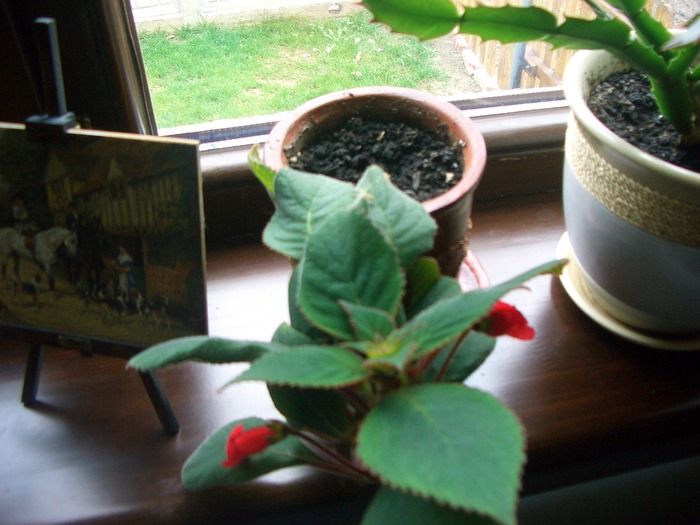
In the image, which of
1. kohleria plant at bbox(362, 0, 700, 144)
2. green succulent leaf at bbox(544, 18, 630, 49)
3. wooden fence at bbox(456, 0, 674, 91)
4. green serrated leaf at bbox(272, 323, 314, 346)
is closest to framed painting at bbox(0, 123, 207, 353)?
green serrated leaf at bbox(272, 323, 314, 346)

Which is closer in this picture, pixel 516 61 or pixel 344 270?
pixel 344 270

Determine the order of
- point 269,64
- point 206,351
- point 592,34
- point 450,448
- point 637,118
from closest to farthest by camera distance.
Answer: point 450,448 < point 206,351 < point 592,34 < point 637,118 < point 269,64

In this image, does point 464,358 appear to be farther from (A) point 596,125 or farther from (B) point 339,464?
(A) point 596,125

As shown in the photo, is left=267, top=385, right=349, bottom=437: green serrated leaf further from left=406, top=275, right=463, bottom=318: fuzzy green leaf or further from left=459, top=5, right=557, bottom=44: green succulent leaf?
left=459, top=5, right=557, bottom=44: green succulent leaf

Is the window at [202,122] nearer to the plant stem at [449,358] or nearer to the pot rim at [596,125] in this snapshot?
the pot rim at [596,125]

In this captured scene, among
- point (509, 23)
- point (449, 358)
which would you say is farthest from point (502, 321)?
point (509, 23)

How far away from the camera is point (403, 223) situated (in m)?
0.46

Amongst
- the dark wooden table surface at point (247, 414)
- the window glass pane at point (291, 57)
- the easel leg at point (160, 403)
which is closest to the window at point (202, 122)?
the window glass pane at point (291, 57)

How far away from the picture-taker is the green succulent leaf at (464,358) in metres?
0.48

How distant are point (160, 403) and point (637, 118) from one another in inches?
21.3

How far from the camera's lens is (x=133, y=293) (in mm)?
591

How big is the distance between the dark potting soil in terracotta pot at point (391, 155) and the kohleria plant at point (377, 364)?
5.8 inches

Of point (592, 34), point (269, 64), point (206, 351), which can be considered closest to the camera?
point (206, 351)

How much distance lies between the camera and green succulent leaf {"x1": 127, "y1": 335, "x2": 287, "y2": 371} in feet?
1.42
